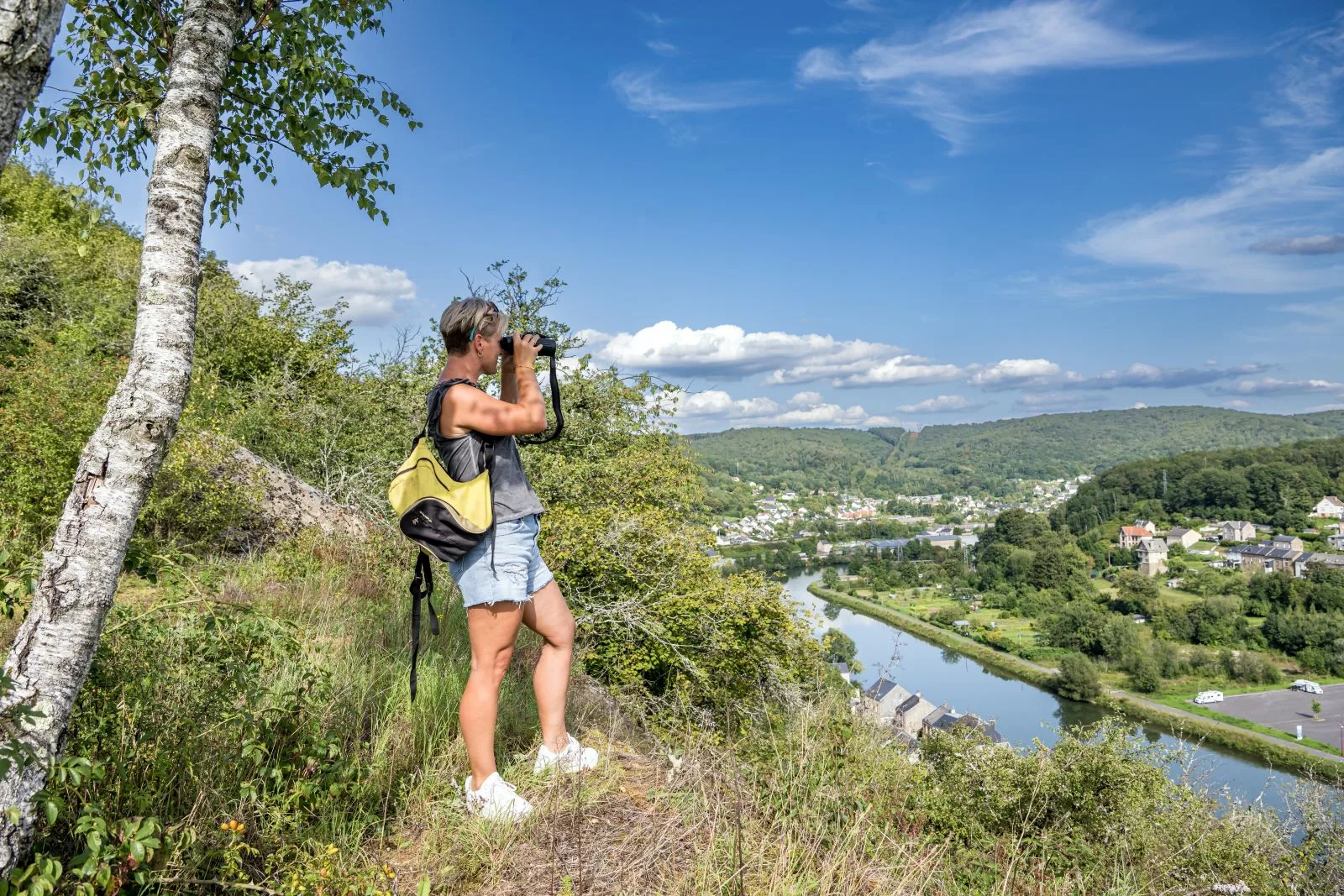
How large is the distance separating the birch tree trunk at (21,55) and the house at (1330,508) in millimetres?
116678

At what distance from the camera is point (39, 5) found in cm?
146

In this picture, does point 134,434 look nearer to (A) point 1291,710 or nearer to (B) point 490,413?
(B) point 490,413

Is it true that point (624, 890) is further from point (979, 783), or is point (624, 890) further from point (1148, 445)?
point (1148, 445)

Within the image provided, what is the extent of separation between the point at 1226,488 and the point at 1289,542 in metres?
24.1

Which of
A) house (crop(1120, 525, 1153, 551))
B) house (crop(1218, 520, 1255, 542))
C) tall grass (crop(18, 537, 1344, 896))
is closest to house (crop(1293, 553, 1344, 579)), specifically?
house (crop(1218, 520, 1255, 542))

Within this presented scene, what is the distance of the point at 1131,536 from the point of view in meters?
89.4

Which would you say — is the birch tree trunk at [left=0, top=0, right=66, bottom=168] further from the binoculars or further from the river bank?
the river bank

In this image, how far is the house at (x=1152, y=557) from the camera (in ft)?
254

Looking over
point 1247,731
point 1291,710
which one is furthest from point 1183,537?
point 1247,731

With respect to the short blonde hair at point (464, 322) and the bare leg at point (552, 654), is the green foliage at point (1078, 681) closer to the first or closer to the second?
the bare leg at point (552, 654)

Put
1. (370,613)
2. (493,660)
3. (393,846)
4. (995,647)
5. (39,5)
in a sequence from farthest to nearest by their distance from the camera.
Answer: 1. (995,647)
2. (370,613)
3. (493,660)
4. (393,846)
5. (39,5)

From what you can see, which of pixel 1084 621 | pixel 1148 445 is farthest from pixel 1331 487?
pixel 1148 445

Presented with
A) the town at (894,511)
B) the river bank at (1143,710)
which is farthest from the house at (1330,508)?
the river bank at (1143,710)

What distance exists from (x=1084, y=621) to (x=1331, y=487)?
6391 centimetres
